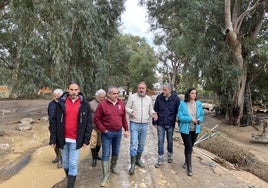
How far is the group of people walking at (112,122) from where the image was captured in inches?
178

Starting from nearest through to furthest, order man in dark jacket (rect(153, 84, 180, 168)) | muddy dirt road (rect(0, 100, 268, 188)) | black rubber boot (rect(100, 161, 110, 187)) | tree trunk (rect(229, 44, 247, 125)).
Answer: black rubber boot (rect(100, 161, 110, 187)) < muddy dirt road (rect(0, 100, 268, 188)) < man in dark jacket (rect(153, 84, 180, 168)) < tree trunk (rect(229, 44, 247, 125))

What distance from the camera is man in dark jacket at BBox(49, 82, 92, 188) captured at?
14.8 ft

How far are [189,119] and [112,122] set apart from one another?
1595 mm

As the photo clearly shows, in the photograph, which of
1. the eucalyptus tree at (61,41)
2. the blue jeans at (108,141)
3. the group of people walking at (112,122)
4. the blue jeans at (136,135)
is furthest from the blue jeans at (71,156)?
the eucalyptus tree at (61,41)

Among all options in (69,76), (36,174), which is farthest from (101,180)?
(69,76)

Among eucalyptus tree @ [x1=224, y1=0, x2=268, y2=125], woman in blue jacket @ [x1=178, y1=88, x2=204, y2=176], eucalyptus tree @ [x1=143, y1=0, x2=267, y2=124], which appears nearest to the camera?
woman in blue jacket @ [x1=178, y1=88, x2=204, y2=176]

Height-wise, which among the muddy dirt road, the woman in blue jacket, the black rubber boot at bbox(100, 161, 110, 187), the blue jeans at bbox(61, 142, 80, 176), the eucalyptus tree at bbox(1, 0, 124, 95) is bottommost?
the muddy dirt road

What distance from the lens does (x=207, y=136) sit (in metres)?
10.9

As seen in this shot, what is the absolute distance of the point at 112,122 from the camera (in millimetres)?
5188

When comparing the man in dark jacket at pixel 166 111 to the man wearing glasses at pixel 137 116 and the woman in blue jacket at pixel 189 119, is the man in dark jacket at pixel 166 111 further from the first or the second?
the man wearing glasses at pixel 137 116

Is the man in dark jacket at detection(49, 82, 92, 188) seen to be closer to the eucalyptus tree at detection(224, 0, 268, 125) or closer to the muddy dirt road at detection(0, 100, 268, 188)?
the muddy dirt road at detection(0, 100, 268, 188)

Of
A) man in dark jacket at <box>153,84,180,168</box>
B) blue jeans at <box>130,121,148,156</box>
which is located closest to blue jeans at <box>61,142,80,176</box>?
blue jeans at <box>130,121,148,156</box>

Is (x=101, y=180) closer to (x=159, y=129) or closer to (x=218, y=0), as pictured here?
(x=159, y=129)

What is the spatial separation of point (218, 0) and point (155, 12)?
185 inches
